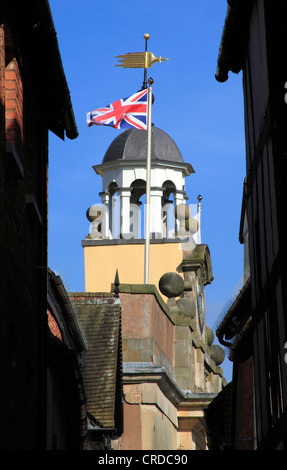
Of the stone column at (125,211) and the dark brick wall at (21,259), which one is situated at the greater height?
the stone column at (125,211)

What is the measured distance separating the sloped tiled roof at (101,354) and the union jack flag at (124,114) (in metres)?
13.7

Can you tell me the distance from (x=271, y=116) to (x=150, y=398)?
54.7 ft

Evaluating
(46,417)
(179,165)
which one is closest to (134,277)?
(179,165)

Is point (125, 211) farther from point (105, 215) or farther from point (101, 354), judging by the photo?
point (101, 354)

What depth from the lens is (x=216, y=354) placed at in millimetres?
37906

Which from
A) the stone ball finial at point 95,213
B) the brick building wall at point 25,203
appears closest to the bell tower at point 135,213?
the stone ball finial at point 95,213

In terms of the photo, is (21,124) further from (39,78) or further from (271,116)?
(271,116)

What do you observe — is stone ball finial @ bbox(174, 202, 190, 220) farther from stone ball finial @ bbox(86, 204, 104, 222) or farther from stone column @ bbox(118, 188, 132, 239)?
stone ball finial @ bbox(86, 204, 104, 222)

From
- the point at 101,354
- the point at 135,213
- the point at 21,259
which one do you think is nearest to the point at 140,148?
the point at 135,213

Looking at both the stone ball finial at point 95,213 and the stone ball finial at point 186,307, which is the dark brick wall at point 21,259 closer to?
the stone ball finial at point 186,307

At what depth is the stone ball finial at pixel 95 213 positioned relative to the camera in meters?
41.2

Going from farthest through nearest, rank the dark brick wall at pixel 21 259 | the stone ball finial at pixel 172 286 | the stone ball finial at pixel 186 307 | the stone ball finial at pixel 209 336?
1. the stone ball finial at pixel 209 336
2. the stone ball finial at pixel 186 307
3. the stone ball finial at pixel 172 286
4. the dark brick wall at pixel 21 259

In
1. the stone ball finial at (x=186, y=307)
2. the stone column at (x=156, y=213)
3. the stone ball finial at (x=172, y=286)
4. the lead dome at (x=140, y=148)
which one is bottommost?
the stone ball finial at (x=186, y=307)

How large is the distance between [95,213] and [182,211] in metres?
3.13
